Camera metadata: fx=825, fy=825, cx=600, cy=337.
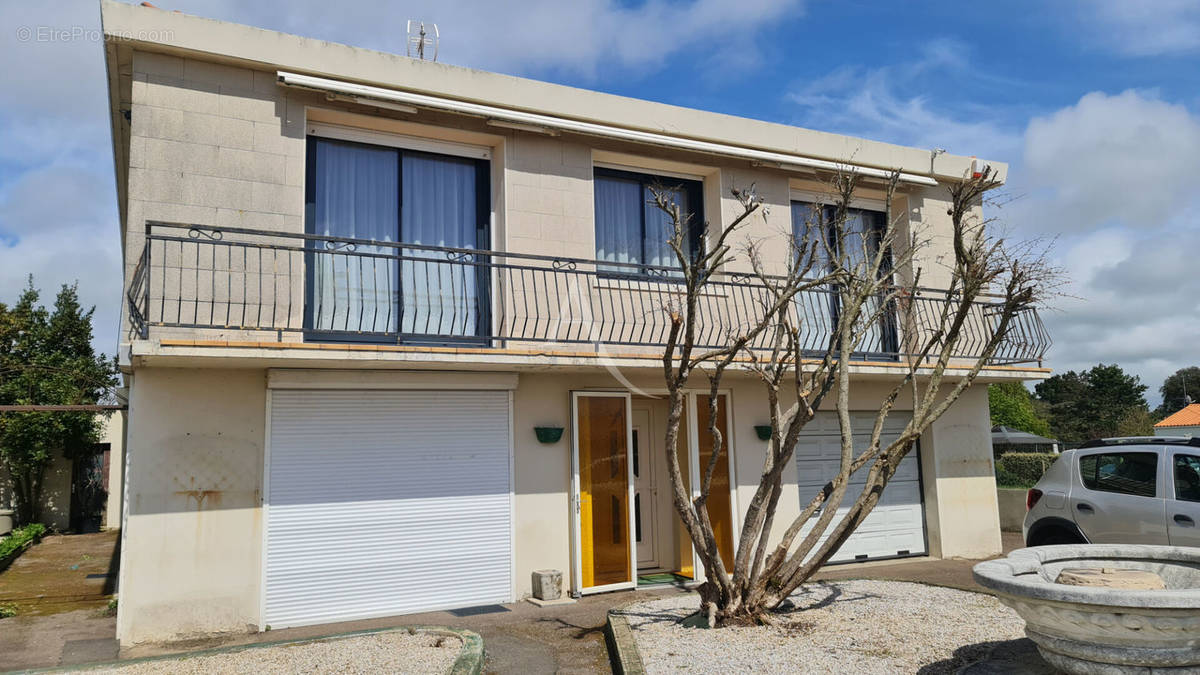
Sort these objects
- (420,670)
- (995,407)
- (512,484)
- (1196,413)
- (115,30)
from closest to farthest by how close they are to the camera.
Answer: (420,670) < (115,30) < (512,484) < (995,407) < (1196,413)

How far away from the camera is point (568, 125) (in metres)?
9.95

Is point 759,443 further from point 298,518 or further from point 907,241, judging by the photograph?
point 298,518

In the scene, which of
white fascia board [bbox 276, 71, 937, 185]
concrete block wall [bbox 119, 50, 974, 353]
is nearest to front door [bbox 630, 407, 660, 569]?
concrete block wall [bbox 119, 50, 974, 353]

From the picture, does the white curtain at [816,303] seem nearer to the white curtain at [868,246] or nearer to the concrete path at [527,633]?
the white curtain at [868,246]

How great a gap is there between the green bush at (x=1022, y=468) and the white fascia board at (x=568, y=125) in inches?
476

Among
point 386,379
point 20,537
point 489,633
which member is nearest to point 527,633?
point 489,633

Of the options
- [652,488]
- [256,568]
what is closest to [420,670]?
[256,568]

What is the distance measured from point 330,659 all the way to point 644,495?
5.21 m

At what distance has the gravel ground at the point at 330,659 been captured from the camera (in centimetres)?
629

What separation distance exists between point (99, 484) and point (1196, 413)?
143ft

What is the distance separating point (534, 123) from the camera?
32.1 feet

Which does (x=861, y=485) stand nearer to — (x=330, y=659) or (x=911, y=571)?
(x=911, y=571)

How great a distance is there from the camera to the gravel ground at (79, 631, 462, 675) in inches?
247

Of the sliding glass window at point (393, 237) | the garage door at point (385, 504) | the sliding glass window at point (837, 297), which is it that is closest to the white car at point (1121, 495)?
the sliding glass window at point (837, 297)
